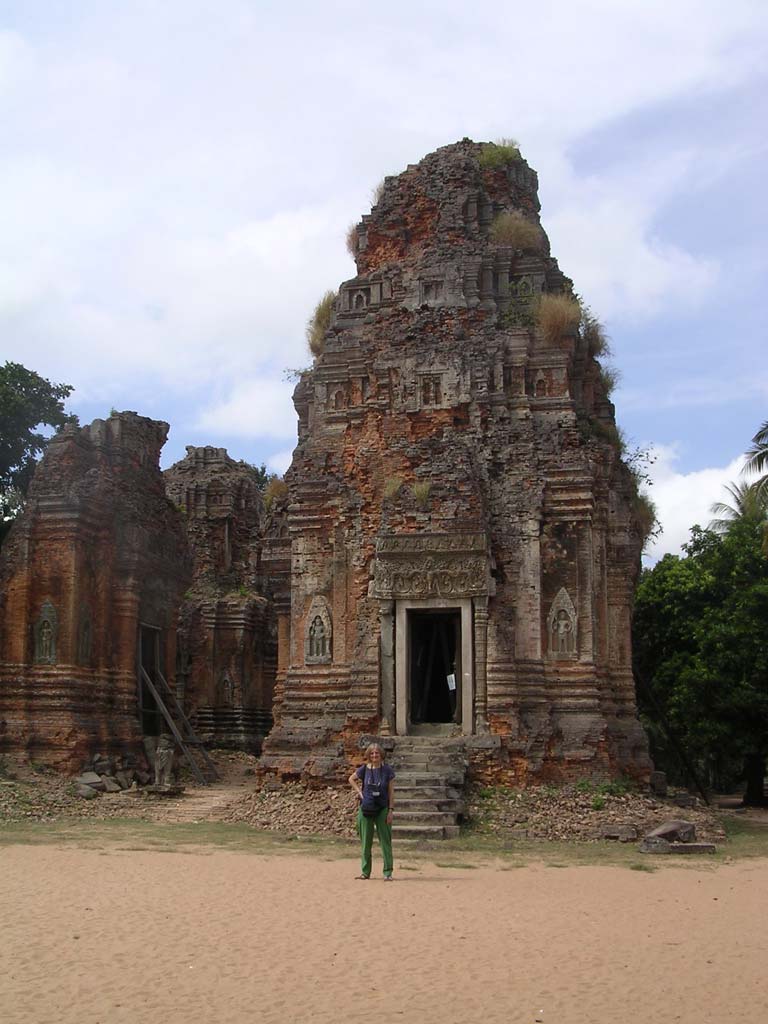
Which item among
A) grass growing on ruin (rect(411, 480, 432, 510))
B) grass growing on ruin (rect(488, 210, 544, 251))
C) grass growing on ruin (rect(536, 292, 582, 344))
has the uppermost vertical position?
grass growing on ruin (rect(488, 210, 544, 251))

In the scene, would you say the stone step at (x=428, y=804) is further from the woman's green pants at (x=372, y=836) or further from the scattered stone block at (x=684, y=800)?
the scattered stone block at (x=684, y=800)

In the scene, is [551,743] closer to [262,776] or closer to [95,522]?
[262,776]

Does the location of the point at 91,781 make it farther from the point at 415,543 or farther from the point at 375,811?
the point at 375,811

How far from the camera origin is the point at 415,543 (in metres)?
20.1

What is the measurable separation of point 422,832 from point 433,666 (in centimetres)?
776

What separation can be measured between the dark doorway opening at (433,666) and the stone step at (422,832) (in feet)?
17.5

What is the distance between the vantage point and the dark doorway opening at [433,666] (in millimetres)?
22703

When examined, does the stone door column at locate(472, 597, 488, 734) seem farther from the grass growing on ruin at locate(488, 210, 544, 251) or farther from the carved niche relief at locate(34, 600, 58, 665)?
the carved niche relief at locate(34, 600, 58, 665)

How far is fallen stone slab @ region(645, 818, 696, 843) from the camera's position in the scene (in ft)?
53.4

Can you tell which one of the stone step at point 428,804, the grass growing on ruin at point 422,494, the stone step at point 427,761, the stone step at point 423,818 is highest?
the grass growing on ruin at point 422,494

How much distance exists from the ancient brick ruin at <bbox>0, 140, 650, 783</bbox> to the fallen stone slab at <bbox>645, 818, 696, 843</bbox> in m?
2.86

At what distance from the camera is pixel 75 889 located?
12023 mm

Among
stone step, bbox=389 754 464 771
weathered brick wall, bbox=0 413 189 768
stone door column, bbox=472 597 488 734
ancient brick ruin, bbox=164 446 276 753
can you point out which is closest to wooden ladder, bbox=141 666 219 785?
weathered brick wall, bbox=0 413 189 768

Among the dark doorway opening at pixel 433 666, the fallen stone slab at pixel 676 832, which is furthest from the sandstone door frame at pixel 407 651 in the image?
the fallen stone slab at pixel 676 832
